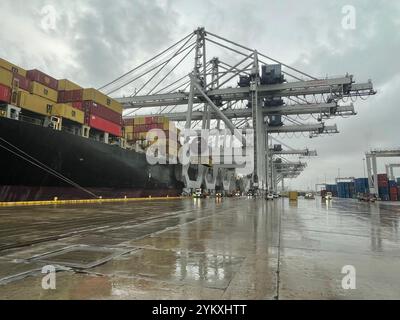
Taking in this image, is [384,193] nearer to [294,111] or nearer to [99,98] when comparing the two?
[294,111]

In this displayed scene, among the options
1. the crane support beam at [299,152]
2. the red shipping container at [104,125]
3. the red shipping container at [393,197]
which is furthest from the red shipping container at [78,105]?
the red shipping container at [393,197]

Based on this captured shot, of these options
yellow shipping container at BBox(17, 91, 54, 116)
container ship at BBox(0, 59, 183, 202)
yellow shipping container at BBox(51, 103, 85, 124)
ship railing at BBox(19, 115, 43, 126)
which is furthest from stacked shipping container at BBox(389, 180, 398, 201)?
ship railing at BBox(19, 115, 43, 126)

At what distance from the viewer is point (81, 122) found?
91.2ft

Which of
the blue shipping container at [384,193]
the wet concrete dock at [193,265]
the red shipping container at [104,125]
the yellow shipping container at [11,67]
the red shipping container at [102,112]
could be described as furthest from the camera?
the blue shipping container at [384,193]

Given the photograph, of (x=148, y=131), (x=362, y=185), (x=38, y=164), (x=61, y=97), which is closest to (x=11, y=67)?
(x=61, y=97)

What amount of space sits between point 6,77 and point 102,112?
10187 millimetres

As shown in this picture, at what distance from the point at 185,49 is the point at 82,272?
52149 millimetres

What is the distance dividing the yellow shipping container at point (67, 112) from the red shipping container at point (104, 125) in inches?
66.1

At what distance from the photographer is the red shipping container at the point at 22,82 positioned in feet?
73.7

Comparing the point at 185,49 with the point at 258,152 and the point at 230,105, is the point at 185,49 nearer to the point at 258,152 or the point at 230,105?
the point at 230,105

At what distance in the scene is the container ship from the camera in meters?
21.4

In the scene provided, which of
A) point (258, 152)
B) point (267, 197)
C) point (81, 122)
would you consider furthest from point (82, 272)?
point (267, 197)

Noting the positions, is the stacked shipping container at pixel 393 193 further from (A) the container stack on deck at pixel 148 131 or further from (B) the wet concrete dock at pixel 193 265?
(B) the wet concrete dock at pixel 193 265

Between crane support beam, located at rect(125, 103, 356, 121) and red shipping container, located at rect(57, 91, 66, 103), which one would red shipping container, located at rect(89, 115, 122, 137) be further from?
crane support beam, located at rect(125, 103, 356, 121)
